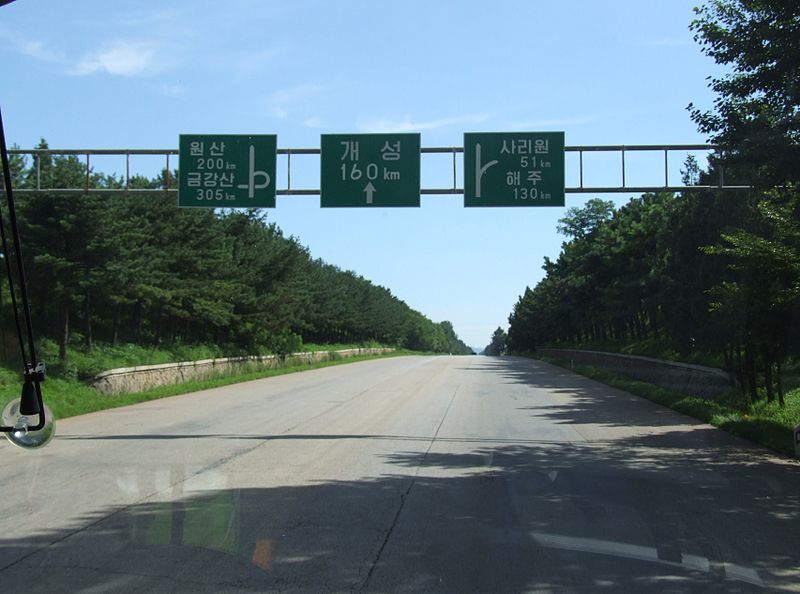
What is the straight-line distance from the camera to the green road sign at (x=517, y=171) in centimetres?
1684

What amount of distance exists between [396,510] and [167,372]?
22.7m

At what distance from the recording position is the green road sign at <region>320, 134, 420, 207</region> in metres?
16.9

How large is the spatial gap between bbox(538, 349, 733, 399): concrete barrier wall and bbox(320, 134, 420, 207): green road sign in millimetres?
11868

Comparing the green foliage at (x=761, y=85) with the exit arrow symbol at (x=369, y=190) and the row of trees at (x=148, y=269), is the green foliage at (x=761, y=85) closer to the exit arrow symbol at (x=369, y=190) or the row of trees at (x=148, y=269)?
the exit arrow symbol at (x=369, y=190)

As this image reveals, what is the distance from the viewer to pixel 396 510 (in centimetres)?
792

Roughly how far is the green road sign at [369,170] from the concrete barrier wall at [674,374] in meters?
11.9

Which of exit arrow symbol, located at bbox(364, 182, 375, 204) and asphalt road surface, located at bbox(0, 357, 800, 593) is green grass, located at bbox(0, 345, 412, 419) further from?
exit arrow symbol, located at bbox(364, 182, 375, 204)

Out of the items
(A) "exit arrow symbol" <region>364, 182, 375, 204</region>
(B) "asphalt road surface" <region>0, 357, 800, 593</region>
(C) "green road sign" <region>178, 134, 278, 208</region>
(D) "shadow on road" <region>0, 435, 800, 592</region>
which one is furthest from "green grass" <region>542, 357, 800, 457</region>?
(C) "green road sign" <region>178, 134, 278, 208</region>

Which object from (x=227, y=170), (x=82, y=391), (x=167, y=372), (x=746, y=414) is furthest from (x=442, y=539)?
(x=167, y=372)

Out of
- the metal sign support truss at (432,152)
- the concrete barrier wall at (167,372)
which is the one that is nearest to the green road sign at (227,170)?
Answer: the metal sign support truss at (432,152)

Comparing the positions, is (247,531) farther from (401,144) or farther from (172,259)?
(172,259)

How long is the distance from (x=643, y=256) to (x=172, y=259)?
2542 cm

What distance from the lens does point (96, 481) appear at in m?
9.55

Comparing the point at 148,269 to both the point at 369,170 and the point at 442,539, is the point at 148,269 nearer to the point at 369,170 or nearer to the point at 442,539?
the point at 369,170
